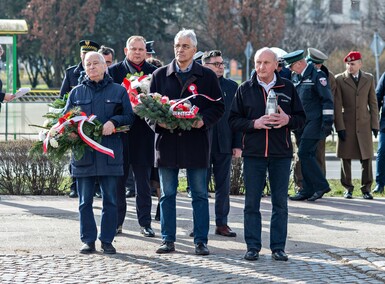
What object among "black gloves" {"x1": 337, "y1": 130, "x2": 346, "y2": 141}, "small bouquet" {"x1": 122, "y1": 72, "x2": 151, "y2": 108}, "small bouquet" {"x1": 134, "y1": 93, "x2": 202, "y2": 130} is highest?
"small bouquet" {"x1": 122, "y1": 72, "x2": 151, "y2": 108}

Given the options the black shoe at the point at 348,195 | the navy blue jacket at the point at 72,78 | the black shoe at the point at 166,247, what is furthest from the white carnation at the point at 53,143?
the black shoe at the point at 348,195

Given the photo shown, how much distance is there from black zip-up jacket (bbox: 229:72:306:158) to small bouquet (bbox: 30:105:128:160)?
116 cm

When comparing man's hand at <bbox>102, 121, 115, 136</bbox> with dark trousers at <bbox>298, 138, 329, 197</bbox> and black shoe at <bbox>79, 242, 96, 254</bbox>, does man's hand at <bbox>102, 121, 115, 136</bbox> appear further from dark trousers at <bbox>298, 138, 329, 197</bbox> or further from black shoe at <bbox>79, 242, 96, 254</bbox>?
dark trousers at <bbox>298, 138, 329, 197</bbox>

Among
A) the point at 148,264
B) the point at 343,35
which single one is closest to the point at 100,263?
the point at 148,264

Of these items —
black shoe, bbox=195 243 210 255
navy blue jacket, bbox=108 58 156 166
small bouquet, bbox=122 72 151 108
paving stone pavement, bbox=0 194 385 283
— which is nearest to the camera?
paving stone pavement, bbox=0 194 385 283

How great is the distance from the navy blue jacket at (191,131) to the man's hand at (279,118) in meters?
0.63

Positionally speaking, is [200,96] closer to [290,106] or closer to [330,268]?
[290,106]

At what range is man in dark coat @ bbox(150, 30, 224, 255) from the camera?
892 centimetres

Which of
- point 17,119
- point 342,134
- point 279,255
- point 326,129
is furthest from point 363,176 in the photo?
point 17,119

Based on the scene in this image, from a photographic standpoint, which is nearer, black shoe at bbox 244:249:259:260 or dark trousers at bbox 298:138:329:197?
black shoe at bbox 244:249:259:260

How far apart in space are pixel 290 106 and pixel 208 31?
4635 cm

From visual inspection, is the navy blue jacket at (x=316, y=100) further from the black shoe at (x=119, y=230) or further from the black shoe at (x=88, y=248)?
the black shoe at (x=88, y=248)

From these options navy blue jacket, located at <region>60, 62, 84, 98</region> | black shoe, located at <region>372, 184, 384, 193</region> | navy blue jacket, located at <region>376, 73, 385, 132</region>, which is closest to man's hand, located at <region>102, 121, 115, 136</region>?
navy blue jacket, located at <region>60, 62, 84, 98</region>

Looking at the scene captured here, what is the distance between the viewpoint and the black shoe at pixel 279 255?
8.66 metres
